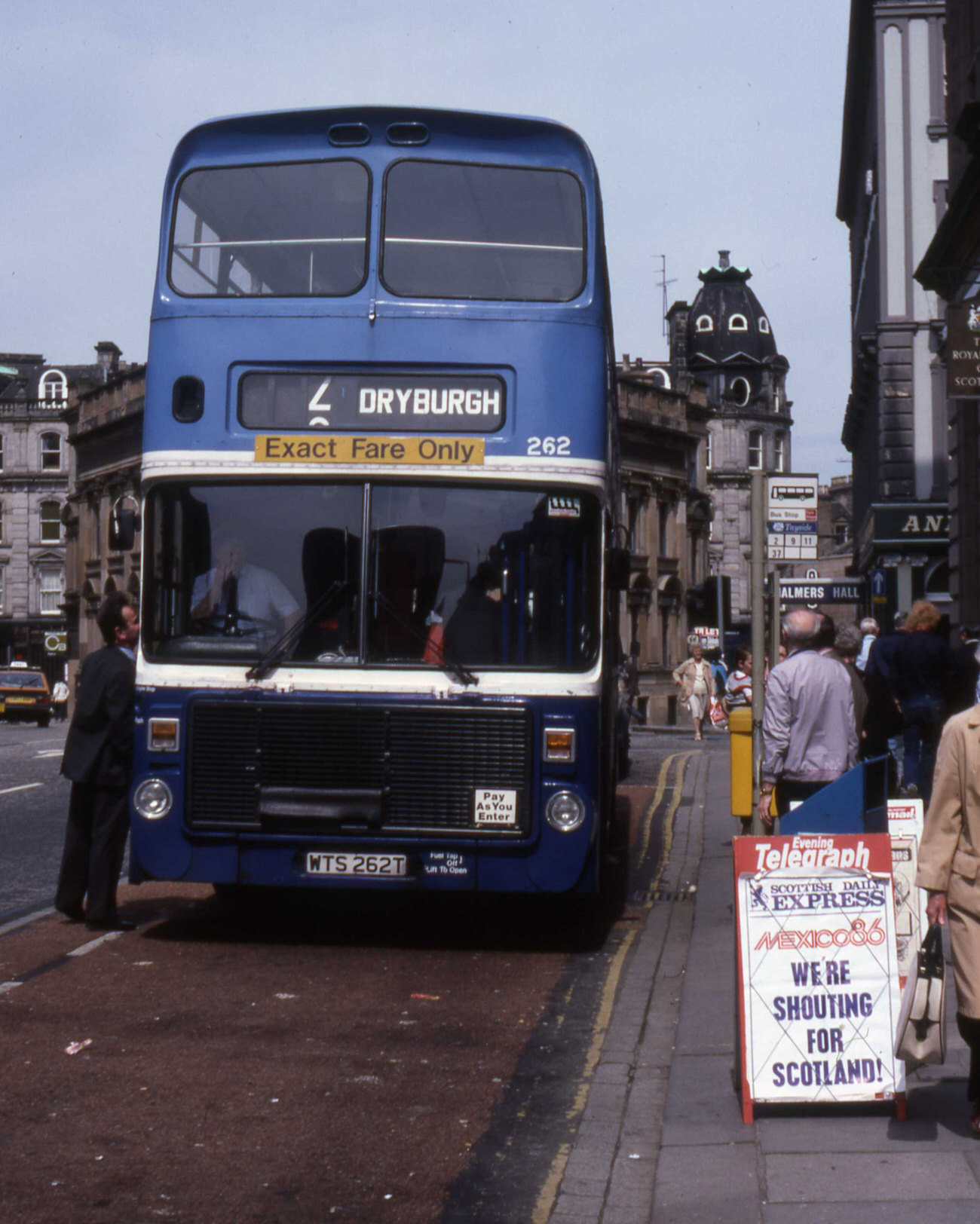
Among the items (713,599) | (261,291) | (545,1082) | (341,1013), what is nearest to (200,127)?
(261,291)

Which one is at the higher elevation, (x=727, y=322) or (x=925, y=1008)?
(x=727, y=322)

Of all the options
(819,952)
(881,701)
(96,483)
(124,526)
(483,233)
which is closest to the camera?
(819,952)

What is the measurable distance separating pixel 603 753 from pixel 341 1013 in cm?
325

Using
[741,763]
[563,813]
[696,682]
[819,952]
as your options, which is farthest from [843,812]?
[696,682]

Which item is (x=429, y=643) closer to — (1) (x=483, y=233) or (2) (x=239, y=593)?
(2) (x=239, y=593)

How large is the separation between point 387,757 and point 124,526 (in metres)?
2.04

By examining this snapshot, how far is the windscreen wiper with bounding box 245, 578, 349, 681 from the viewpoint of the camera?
9320 mm

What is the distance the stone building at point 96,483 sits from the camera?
72750 mm

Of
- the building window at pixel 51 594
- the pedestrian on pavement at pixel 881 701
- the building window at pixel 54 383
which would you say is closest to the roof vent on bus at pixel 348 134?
the pedestrian on pavement at pixel 881 701

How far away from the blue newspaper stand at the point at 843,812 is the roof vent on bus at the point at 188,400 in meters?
4.62

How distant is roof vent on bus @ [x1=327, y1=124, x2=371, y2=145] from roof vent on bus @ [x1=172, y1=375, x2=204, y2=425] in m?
1.61

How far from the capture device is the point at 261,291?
32.1 ft

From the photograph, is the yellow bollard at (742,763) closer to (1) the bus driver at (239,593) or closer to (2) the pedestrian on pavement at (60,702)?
(1) the bus driver at (239,593)

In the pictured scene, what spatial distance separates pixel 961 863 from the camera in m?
5.46
